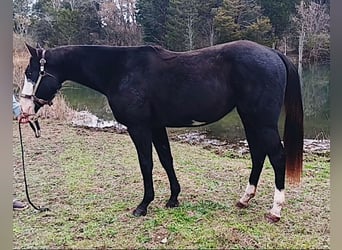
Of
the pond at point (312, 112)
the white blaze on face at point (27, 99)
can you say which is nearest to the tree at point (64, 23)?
the white blaze on face at point (27, 99)

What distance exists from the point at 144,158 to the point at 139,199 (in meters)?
0.21

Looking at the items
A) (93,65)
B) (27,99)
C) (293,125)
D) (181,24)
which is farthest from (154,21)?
(293,125)

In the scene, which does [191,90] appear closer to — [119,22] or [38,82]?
[119,22]

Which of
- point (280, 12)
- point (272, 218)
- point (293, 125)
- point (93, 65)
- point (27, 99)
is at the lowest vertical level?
point (272, 218)

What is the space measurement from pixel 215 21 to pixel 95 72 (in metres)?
0.66

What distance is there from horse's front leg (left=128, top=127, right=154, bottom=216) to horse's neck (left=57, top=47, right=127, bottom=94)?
29 cm

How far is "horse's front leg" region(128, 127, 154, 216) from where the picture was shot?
79.0 inches

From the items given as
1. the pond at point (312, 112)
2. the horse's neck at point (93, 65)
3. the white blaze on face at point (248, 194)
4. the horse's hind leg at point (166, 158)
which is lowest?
the white blaze on face at point (248, 194)

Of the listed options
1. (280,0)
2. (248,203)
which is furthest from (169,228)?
(280,0)

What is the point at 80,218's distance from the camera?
2004 mm

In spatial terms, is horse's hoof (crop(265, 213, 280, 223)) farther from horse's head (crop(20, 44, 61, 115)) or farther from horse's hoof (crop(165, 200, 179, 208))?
horse's head (crop(20, 44, 61, 115))

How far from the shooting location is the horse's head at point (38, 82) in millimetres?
2035

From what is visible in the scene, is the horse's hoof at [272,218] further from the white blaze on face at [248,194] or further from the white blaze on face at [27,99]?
the white blaze on face at [27,99]

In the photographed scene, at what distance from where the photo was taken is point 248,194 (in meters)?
2.03
